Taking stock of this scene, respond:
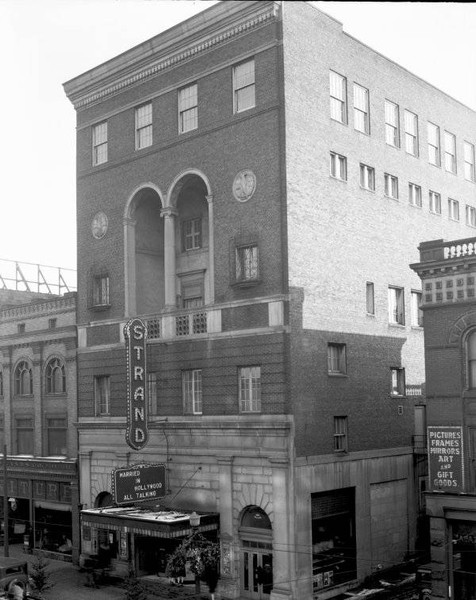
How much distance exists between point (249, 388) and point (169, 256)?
8028 millimetres

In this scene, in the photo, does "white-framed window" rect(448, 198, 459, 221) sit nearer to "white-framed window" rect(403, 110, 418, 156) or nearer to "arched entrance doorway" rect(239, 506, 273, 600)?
"white-framed window" rect(403, 110, 418, 156)

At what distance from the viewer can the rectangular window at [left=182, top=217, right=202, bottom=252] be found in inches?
1522

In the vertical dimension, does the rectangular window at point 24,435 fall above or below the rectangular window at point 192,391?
below

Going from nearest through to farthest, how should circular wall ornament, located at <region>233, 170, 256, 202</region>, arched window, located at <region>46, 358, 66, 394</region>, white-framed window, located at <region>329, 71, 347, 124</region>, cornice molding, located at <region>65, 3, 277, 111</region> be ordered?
cornice molding, located at <region>65, 3, 277, 111</region> → circular wall ornament, located at <region>233, 170, 256, 202</region> → white-framed window, located at <region>329, 71, 347, 124</region> → arched window, located at <region>46, 358, 66, 394</region>

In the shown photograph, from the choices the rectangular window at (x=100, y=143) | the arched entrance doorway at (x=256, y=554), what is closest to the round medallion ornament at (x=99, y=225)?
the rectangular window at (x=100, y=143)

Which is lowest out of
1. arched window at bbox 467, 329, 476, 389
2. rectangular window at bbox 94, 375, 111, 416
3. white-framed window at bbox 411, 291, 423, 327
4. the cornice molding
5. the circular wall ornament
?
rectangular window at bbox 94, 375, 111, 416

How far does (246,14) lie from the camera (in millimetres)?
32594

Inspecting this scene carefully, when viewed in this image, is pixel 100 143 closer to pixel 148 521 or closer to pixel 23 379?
pixel 23 379

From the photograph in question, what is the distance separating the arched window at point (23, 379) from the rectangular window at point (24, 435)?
1.68m

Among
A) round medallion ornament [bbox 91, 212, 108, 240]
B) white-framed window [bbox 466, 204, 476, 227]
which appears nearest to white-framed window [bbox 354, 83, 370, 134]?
white-framed window [bbox 466, 204, 476, 227]

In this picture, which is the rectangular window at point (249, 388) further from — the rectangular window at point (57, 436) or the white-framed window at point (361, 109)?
the rectangular window at point (57, 436)

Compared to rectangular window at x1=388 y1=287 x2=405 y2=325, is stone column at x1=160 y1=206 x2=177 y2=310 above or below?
above

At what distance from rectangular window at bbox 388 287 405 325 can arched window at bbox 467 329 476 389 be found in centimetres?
1067

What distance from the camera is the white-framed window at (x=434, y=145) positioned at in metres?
42.2
